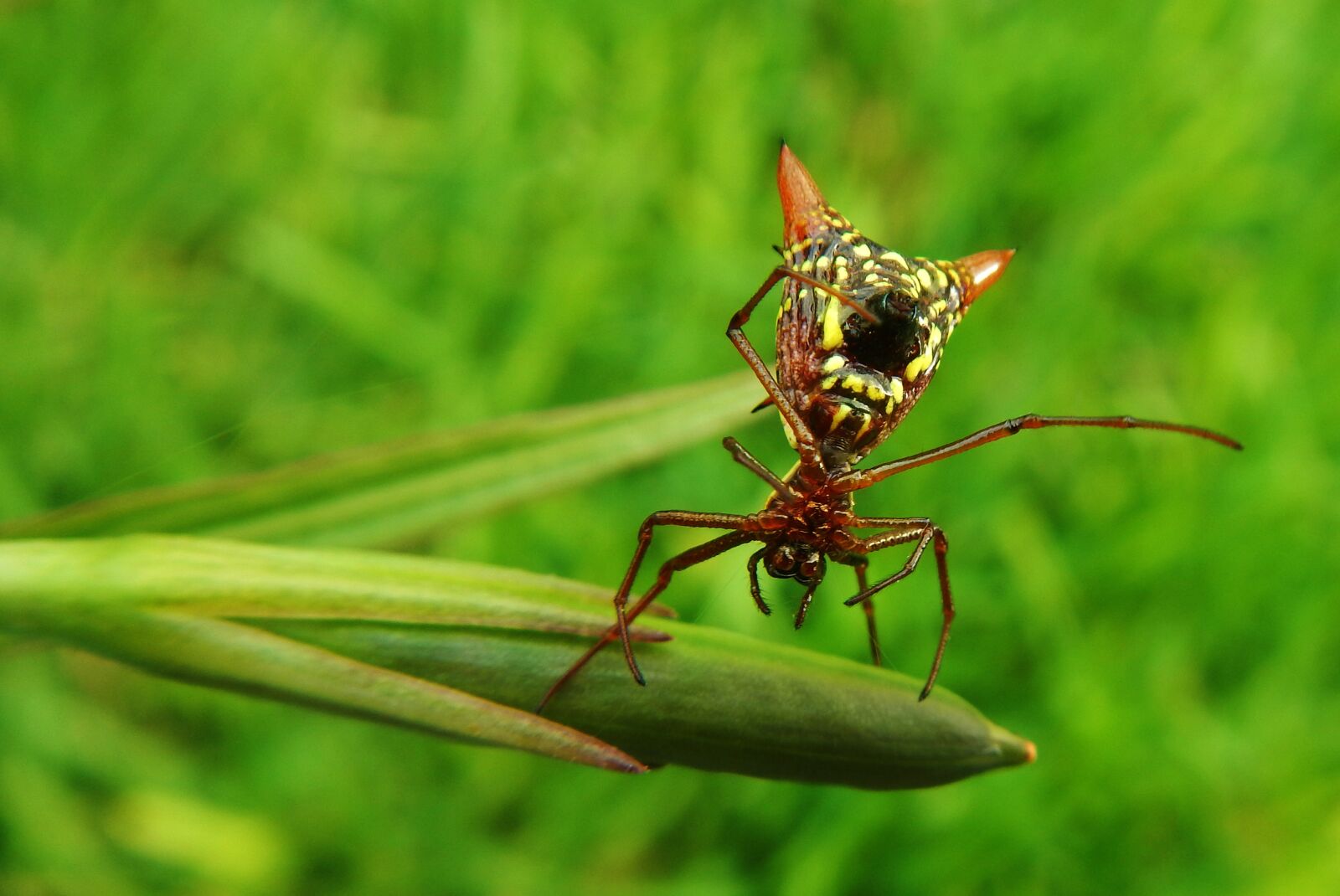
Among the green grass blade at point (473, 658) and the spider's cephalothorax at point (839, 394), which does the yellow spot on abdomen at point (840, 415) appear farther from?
the green grass blade at point (473, 658)

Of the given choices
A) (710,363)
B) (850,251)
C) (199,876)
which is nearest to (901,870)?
(710,363)

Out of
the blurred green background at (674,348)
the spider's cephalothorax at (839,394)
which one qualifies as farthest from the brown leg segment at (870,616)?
the blurred green background at (674,348)

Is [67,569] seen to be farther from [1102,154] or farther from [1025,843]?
[1102,154]

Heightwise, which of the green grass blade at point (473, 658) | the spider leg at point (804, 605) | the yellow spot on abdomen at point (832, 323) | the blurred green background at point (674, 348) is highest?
the blurred green background at point (674, 348)

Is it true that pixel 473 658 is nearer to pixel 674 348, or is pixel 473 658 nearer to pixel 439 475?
pixel 439 475

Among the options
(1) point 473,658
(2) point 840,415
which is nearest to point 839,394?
(2) point 840,415

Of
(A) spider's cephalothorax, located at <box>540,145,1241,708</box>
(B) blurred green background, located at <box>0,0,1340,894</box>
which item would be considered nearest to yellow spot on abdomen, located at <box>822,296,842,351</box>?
(A) spider's cephalothorax, located at <box>540,145,1241,708</box>
